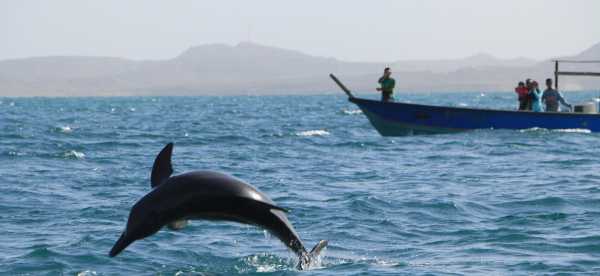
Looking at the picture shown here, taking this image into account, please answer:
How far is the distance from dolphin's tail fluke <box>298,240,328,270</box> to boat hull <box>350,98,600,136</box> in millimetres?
22003

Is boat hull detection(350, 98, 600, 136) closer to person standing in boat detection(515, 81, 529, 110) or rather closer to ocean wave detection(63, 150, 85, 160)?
person standing in boat detection(515, 81, 529, 110)

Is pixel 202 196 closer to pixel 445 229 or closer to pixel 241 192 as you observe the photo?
pixel 241 192

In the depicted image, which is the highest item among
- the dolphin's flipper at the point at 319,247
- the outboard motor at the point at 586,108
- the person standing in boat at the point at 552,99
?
the person standing in boat at the point at 552,99

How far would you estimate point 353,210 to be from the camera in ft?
57.9

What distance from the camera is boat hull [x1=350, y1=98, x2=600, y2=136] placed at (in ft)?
109

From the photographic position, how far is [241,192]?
33.9 ft

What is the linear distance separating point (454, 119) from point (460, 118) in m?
0.21

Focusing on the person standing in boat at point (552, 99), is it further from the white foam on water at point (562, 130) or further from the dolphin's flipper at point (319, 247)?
the dolphin's flipper at point (319, 247)

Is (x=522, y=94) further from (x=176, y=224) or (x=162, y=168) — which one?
(x=176, y=224)

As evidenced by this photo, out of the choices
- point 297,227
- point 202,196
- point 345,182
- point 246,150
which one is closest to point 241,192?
point 202,196

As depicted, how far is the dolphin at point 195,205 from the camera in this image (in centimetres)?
1023

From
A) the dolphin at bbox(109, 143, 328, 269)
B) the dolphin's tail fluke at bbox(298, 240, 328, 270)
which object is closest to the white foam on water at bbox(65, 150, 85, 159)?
the dolphin's tail fluke at bbox(298, 240, 328, 270)

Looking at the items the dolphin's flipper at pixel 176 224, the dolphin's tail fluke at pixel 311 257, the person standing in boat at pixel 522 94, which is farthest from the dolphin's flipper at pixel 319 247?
the person standing in boat at pixel 522 94

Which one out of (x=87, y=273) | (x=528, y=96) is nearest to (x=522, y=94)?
(x=528, y=96)
